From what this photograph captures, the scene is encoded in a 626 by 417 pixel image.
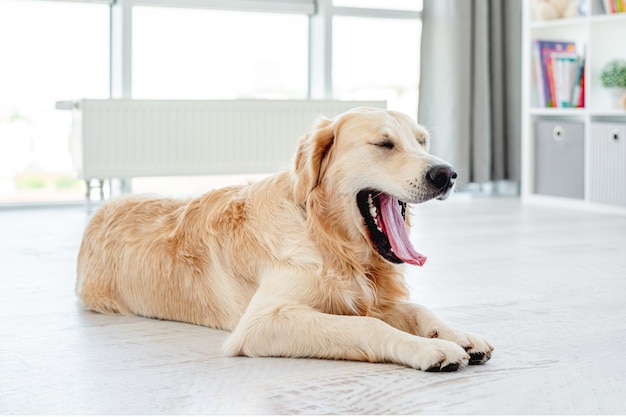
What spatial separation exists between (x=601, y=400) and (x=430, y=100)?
459 centimetres

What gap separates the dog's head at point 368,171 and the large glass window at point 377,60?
13.6 feet

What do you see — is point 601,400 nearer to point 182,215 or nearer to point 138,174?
point 182,215

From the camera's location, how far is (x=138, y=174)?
17.4ft

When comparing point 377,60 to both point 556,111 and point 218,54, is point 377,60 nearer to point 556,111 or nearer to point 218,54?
point 218,54

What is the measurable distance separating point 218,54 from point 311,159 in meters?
3.90

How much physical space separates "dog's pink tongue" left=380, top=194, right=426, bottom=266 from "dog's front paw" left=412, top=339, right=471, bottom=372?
0.28 m

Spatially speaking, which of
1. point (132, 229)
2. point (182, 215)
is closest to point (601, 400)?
point (182, 215)

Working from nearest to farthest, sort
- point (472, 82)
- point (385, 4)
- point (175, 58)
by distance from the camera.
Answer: point (175, 58) → point (472, 82) → point (385, 4)

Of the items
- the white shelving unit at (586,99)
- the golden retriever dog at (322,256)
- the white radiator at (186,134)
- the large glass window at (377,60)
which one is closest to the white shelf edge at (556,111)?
the white shelving unit at (586,99)

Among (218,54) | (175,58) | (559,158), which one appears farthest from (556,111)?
(175,58)

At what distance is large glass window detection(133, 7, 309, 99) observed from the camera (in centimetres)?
564

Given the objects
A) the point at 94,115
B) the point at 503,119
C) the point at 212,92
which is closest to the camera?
the point at 94,115

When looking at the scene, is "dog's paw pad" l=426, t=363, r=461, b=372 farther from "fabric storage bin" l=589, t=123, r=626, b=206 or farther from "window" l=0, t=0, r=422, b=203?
"window" l=0, t=0, r=422, b=203

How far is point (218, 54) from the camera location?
5840 millimetres
